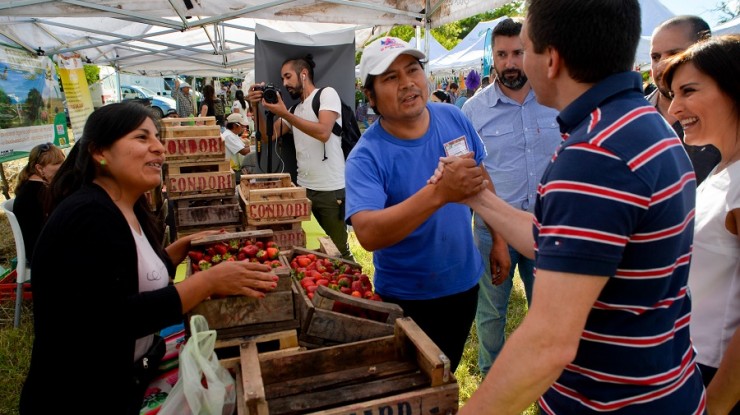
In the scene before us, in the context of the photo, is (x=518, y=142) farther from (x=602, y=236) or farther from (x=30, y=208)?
(x=30, y=208)

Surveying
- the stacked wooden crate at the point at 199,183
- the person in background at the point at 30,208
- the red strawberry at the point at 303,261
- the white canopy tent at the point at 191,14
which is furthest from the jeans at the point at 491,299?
the person in background at the point at 30,208

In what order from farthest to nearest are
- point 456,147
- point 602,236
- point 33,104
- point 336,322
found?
1. point 33,104
2. point 456,147
3. point 336,322
4. point 602,236

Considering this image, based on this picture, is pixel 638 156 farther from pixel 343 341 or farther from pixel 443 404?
pixel 343 341

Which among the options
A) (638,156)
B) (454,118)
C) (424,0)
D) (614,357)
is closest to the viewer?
(638,156)

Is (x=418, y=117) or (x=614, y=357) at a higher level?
(x=418, y=117)

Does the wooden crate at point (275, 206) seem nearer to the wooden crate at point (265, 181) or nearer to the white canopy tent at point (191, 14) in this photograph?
the wooden crate at point (265, 181)

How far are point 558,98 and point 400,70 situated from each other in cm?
114

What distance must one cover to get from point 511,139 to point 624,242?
89.8 inches

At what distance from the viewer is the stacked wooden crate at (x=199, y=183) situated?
4051 millimetres

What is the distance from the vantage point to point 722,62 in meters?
1.60

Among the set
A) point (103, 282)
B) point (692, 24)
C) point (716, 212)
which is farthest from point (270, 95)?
point (716, 212)

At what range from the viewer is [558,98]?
1144 millimetres

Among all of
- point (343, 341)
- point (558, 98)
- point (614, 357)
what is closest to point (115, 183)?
point (343, 341)

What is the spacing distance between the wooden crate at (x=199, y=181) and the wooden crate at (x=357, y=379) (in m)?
2.48
